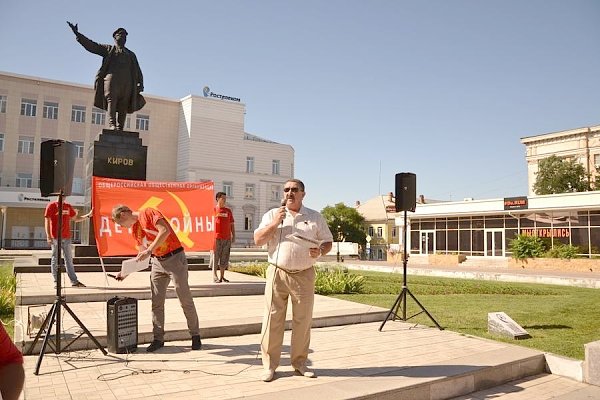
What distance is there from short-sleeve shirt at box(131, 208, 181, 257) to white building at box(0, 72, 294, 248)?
4877cm

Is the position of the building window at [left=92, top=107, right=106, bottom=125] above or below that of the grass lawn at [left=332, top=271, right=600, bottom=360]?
above

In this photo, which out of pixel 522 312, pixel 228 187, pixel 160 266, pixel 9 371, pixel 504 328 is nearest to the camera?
pixel 9 371

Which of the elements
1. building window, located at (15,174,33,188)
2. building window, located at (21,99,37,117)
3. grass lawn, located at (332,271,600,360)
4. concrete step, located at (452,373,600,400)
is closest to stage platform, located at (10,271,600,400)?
concrete step, located at (452,373,600,400)

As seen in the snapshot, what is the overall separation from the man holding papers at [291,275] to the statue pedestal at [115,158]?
32.5 ft

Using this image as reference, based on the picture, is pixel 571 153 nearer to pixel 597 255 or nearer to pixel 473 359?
pixel 597 255

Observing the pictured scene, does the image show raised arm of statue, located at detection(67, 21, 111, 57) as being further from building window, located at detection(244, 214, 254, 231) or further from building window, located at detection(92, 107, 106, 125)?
building window, located at detection(244, 214, 254, 231)

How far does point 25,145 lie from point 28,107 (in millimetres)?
4561

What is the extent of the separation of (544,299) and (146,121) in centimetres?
5764

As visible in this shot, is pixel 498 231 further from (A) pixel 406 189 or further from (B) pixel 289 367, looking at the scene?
(B) pixel 289 367

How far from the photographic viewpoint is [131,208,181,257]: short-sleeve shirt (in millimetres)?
5887

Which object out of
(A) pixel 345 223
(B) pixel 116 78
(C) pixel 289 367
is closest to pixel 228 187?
(A) pixel 345 223

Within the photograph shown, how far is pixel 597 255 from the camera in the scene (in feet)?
109

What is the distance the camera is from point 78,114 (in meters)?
56.4

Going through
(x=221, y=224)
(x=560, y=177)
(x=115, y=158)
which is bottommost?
(x=221, y=224)
